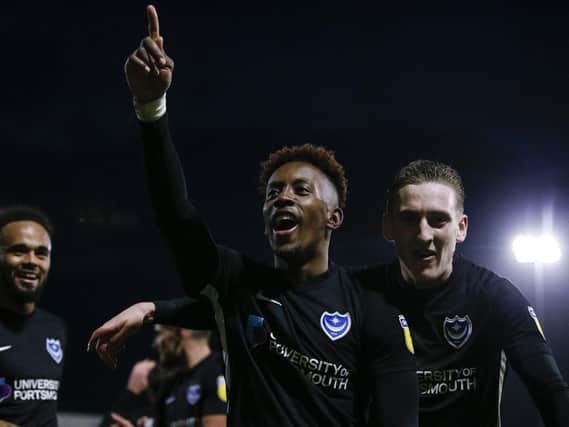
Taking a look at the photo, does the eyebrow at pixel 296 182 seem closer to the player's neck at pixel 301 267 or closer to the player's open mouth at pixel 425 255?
the player's neck at pixel 301 267

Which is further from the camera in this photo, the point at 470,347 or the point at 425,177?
the point at 425,177

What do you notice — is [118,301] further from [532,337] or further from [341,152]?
[532,337]

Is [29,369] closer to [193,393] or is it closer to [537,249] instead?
[193,393]

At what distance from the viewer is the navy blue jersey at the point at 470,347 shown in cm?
244

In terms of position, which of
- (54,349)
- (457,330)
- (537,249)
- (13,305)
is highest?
(537,249)

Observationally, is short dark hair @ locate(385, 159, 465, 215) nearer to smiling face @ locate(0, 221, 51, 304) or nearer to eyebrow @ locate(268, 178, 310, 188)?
eyebrow @ locate(268, 178, 310, 188)

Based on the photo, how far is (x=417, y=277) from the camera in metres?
2.63

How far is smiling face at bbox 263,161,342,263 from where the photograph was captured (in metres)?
2.17

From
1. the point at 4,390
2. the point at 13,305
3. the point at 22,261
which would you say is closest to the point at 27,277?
the point at 22,261

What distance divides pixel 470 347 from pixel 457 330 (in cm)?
8

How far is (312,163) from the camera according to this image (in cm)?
237

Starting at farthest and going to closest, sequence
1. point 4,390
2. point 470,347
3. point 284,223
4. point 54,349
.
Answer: point 54,349 → point 4,390 → point 470,347 → point 284,223

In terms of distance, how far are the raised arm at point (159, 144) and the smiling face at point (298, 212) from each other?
1.28ft

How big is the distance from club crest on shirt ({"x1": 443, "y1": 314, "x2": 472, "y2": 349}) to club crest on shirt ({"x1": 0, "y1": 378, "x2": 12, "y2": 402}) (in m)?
2.35
